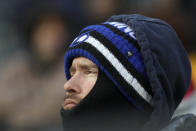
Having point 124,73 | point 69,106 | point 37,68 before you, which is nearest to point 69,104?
point 69,106

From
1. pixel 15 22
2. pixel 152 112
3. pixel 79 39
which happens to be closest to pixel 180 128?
pixel 152 112

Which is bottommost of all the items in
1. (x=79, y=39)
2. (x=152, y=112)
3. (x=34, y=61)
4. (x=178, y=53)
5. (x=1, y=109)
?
(x=1, y=109)

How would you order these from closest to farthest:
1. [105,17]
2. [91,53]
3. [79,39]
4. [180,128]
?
[180,128], [91,53], [79,39], [105,17]

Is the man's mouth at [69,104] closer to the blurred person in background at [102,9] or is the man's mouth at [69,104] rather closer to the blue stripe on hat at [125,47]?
the blue stripe on hat at [125,47]

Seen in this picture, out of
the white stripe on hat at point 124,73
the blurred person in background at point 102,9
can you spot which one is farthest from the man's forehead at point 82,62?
the blurred person in background at point 102,9

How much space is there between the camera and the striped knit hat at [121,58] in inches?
88.0

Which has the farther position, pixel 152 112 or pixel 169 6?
pixel 169 6

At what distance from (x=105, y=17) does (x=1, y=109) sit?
1.87 metres

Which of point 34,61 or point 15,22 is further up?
point 15,22

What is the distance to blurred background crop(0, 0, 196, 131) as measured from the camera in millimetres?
4539

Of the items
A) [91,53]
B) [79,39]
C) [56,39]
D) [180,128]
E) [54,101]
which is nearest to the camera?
[180,128]

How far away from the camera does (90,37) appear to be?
Answer: 2395 millimetres

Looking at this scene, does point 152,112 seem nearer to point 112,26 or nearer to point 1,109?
point 112,26

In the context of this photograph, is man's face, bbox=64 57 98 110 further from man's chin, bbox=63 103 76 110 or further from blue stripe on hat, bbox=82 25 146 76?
blue stripe on hat, bbox=82 25 146 76
